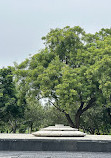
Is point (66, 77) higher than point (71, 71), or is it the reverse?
point (71, 71)

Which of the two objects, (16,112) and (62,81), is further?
(16,112)

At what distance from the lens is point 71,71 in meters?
17.3

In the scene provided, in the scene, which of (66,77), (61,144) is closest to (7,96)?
(66,77)

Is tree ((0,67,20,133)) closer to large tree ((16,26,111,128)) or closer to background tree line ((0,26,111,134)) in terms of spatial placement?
background tree line ((0,26,111,134))

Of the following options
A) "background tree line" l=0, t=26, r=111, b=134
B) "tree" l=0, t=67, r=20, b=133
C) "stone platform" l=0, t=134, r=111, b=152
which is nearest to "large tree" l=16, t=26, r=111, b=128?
"background tree line" l=0, t=26, r=111, b=134

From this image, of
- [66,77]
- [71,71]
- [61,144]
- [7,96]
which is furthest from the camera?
[7,96]

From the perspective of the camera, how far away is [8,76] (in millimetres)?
21406

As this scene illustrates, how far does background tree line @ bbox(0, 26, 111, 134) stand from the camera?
15.9 meters

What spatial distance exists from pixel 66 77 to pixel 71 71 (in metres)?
1.13

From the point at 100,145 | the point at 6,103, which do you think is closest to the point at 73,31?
the point at 6,103

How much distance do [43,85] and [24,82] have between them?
10.2 ft

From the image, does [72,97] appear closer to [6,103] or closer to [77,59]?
[77,59]

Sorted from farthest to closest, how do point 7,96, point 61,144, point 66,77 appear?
point 7,96, point 66,77, point 61,144

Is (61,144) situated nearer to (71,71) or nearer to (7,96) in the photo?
(71,71)
